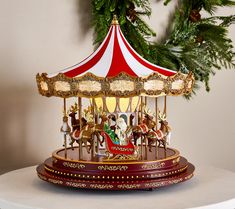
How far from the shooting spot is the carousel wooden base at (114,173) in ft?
4.21

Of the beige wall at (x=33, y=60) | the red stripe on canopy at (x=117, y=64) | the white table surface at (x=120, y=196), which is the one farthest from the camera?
the beige wall at (x=33, y=60)

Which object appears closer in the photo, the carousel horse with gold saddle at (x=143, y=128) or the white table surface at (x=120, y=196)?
the white table surface at (x=120, y=196)

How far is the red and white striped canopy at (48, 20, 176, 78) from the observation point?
132 cm

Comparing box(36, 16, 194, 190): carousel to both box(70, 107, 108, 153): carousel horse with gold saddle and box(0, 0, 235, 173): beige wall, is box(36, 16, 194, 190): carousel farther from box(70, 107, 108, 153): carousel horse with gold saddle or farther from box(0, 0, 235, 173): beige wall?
box(0, 0, 235, 173): beige wall

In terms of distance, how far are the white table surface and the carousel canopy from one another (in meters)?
0.22

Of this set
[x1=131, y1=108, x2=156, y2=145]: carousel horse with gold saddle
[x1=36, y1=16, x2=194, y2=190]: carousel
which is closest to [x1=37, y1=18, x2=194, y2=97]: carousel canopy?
[x1=36, y1=16, x2=194, y2=190]: carousel

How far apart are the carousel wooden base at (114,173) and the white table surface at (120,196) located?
0.02 m

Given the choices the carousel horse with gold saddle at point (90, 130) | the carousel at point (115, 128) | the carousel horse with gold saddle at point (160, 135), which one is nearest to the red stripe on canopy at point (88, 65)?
the carousel at point (115, 128)

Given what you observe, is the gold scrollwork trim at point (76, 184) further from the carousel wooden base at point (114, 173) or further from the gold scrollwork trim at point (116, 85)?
the gold scrollwork trim at point (116, 85)

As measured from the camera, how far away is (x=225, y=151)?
2.06 metres

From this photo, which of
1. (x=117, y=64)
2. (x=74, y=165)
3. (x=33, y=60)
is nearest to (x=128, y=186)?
(x=74, y=165)

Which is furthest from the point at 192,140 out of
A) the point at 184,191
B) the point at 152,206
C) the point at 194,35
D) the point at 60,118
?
the point at 152,206

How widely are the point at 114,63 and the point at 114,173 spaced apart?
25cm

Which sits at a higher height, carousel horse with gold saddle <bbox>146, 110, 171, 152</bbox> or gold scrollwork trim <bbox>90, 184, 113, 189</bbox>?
carousel horse with gold saddle <bbox>146, 110, 171, 152</bbox>
